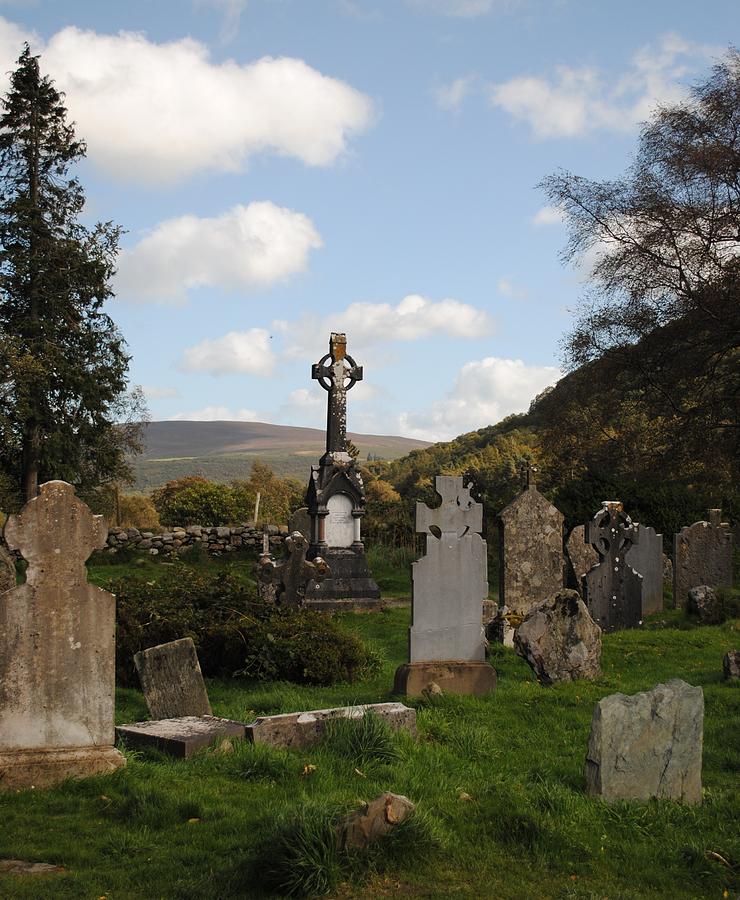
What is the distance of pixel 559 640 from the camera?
10562 millimetres

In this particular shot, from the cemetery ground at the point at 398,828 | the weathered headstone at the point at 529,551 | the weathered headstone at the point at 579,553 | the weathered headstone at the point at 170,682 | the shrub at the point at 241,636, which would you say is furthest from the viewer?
the weathered headstone at the point at 579,553

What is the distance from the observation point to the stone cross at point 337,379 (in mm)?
21203

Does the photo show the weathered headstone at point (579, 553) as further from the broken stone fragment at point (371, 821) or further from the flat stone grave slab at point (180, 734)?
the broken stone fragment at point (371, 821)

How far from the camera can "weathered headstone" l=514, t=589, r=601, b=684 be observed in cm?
1041

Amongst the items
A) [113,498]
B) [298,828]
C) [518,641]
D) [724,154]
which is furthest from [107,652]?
[113,498]

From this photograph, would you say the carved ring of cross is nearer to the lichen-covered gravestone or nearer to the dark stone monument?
the dark stone monument

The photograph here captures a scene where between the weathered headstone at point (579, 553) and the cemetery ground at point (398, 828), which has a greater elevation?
the weathered headstone at point (579, 553)

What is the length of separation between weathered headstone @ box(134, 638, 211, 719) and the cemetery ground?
0.43m

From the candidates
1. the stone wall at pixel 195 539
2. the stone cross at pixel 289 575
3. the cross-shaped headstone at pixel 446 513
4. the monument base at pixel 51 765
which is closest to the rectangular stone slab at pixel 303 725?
the monument base at pixel 51 765

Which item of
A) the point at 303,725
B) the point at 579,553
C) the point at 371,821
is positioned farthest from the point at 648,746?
the point at 579,553

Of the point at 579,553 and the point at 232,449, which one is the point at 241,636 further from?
the point at 232,449

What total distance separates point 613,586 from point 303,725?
8269 mm

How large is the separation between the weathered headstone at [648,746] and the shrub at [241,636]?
16.7 ft

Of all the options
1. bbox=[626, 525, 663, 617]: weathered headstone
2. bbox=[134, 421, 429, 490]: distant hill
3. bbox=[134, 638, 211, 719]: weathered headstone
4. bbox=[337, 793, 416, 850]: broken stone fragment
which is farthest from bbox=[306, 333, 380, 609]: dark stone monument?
bbox=[134, 421, 429, 490]: distant hill
